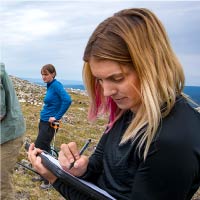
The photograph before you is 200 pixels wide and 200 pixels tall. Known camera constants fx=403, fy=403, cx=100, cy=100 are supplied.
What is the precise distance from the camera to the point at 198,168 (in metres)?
2.16

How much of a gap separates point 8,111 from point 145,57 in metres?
4.15

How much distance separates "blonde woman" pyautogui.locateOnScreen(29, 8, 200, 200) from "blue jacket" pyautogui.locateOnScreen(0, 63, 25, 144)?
11.4 feet

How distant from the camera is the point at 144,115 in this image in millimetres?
2299

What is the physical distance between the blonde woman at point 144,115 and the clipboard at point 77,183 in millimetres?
52

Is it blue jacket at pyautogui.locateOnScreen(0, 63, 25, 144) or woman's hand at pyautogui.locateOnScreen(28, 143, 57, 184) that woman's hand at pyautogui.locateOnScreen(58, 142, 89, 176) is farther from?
blue jacket at pyautogui.locateOnScreen(0, 63, 25, 144)

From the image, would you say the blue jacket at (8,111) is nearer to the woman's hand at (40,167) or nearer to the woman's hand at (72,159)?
the woman's hand at (40,167)

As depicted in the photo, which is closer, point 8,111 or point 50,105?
point 8,111

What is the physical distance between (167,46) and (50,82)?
7298 millimetres

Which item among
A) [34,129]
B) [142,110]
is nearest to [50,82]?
[142,110]

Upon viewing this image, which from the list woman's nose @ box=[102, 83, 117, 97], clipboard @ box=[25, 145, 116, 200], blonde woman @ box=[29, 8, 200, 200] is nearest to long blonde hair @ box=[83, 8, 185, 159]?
blonde woman @ box=[29, 8, 200, 200]

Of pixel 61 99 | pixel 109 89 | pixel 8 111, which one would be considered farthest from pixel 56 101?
pixel 109 89

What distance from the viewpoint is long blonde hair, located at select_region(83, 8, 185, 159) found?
220cm

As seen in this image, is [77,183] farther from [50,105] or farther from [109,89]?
[50,105]

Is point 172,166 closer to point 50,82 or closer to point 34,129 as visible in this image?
point 50,82
